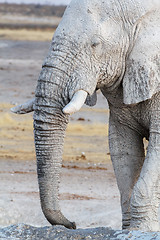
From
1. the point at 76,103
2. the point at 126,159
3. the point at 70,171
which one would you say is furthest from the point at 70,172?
the point at 76,103

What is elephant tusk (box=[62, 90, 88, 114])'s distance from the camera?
4.66 metres

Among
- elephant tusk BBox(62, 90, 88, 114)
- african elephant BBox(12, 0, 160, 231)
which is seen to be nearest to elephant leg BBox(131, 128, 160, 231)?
african elephant BBox(12, 0, 160, 231)

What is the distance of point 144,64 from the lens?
5.14 metres

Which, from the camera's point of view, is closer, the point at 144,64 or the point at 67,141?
the point at 144,64

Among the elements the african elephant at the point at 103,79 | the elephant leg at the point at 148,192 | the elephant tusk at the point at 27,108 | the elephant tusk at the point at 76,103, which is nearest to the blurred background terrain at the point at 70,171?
the elephant leg at the point at 148,192

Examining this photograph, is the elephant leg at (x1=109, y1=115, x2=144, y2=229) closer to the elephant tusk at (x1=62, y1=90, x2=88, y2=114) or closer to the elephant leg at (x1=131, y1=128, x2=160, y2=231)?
the elephant leg at (x1=131, y1=128, x2=160, y2=231)

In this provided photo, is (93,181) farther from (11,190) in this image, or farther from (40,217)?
(40,217)

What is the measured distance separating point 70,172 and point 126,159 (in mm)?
3258

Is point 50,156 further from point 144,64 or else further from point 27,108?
point 144,64

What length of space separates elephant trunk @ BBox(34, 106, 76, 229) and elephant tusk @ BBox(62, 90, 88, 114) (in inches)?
7.2

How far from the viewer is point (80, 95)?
16.0 ft

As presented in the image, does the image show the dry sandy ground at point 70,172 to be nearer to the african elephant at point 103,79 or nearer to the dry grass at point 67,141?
the dry grass at point 67,141

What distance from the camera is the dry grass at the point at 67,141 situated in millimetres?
9836

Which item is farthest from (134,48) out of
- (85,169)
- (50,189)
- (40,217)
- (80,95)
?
(85,169)
